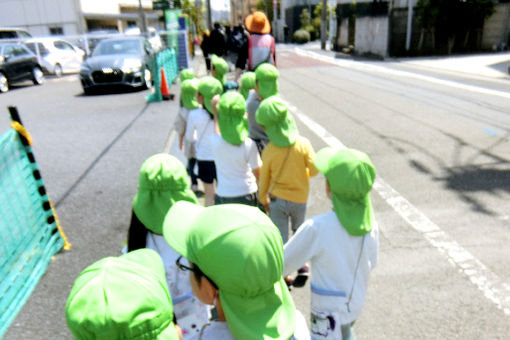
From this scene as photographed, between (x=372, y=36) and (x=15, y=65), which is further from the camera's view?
(x=372, y=36)

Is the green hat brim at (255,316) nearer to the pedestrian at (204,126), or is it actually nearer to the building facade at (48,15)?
the pedestrian at (204,126)

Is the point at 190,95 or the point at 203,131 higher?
the point at 190,95

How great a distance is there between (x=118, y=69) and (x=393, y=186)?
37.6 feet

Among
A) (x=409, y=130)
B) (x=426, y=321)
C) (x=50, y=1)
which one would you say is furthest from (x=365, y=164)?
(x=50, y=1)

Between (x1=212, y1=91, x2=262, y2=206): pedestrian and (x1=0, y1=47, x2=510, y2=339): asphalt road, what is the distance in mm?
1028

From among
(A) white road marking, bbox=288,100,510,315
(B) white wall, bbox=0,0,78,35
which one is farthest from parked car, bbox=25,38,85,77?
(A) white road marking, bbox=288,100,510,315

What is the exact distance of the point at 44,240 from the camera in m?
4.06

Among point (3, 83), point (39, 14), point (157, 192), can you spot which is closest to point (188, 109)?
point (157, 192)

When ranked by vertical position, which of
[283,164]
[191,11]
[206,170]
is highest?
[191,11]

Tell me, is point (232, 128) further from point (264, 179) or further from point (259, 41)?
point (259, 41)

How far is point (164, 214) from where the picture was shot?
86.1 inches

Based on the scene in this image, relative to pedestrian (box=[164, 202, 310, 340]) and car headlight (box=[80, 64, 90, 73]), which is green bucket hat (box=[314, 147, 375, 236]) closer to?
pedestrian (box=[164, 202, 310, 340])

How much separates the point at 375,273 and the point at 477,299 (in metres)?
0.82

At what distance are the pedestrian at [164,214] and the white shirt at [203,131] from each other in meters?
2.20
